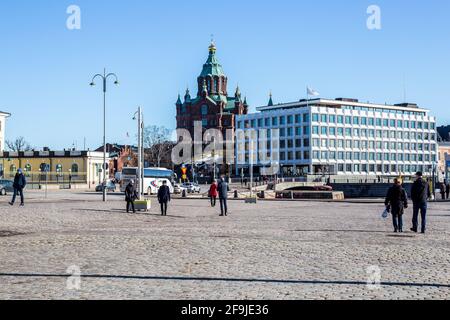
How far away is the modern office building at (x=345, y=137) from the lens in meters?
111

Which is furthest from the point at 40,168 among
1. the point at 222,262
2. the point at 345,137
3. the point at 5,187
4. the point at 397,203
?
the point at 222,262

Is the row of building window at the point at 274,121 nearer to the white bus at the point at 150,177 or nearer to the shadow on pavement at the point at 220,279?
the white bus at the point at 150,177

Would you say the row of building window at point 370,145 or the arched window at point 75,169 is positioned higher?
the row of building window at point 370,145

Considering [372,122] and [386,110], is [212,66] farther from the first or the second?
[372,122]

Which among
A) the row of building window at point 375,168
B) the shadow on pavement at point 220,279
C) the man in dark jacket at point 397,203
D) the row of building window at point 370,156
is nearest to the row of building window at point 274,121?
the row of building window at point 370,156

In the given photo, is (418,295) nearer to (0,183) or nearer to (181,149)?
(0,183)

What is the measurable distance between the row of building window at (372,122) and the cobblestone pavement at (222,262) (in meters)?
94.6

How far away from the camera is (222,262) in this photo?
11.1 meters

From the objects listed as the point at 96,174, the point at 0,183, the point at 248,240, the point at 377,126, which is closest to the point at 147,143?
the point at 96,174

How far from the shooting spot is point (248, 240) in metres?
15.2

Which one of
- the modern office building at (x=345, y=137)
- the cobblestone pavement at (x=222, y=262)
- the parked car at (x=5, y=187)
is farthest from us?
the modern office building at (x=345, y=137)

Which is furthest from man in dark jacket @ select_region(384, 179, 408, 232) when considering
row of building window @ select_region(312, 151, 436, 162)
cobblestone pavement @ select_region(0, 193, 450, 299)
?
row of building window @ select_region(312, 151, 436, 162)

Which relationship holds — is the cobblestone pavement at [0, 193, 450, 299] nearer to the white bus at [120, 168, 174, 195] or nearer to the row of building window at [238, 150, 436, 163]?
the white bus at [120, 168, 174, 195]
